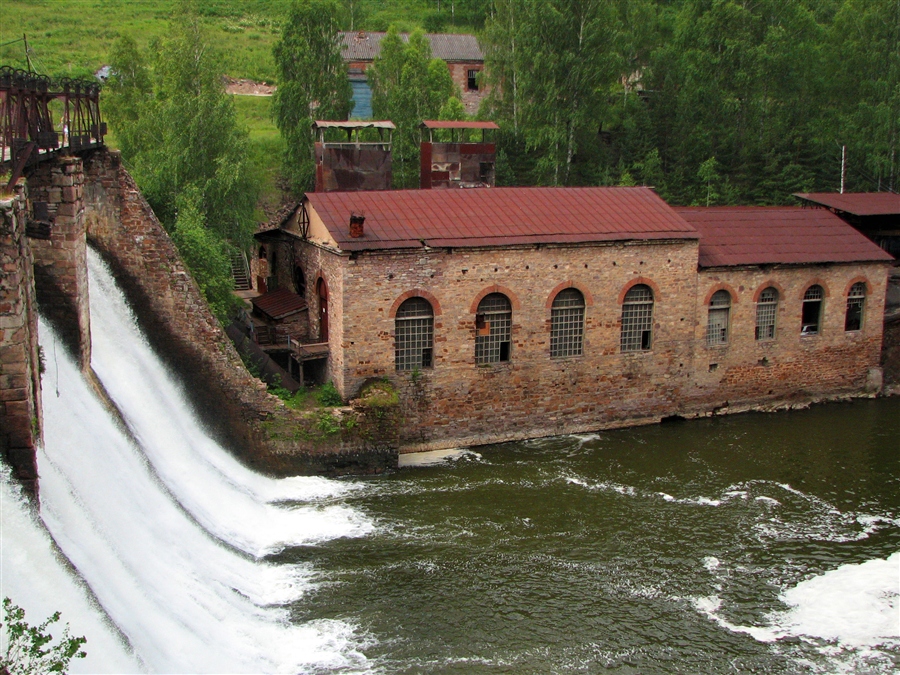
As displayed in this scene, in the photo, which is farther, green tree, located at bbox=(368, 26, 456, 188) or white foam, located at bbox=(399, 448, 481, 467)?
green tree, located at bbox=(368, 26, 456, 188)

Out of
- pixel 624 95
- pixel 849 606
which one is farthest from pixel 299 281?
pixel 624 95

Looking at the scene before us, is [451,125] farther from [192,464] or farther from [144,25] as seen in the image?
[144,25]

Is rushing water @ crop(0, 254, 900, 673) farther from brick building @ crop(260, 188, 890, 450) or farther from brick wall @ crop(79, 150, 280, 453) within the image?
brick building @ crop(260, 188, 890, 450)

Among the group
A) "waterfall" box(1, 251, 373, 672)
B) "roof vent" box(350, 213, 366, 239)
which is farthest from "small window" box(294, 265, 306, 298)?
"waterfall" box(1, 251, 373, 672)

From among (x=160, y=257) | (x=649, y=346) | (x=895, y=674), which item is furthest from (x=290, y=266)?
(x=895, y=674)

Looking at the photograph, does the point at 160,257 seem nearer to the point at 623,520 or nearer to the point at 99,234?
the point at 99,234

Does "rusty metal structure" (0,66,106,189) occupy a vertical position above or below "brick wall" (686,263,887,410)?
above
